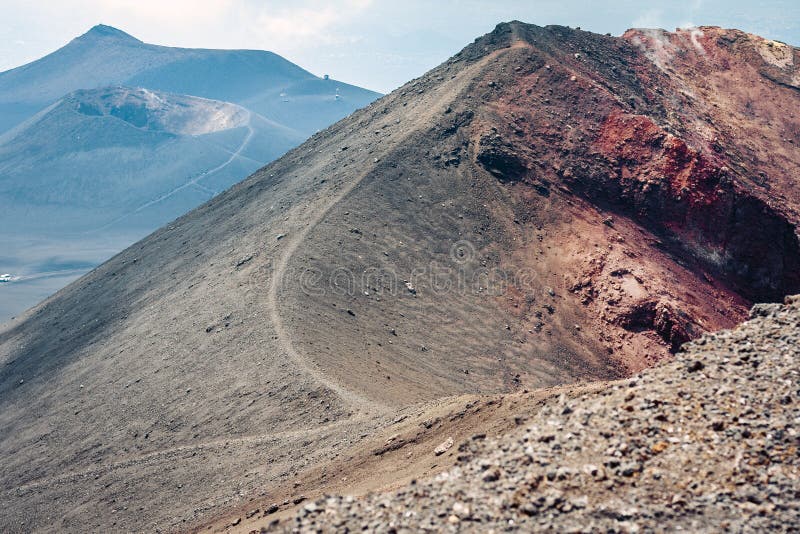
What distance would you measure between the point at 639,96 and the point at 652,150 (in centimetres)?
939

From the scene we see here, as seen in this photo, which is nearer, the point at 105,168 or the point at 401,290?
the point at 401,290

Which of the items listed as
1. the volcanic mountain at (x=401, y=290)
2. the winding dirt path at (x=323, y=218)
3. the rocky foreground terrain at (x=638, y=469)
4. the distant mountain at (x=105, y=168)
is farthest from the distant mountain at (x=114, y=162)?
the rocky foreground terrain at (x=638, y=469)

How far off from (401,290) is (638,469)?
813 inches

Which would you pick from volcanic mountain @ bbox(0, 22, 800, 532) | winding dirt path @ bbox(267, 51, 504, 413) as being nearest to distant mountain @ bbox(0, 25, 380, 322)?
volcanic mountain @ bbox(0, 22, 800, 532)

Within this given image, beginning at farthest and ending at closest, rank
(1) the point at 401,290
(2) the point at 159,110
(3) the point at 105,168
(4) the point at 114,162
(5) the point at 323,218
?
(2) the point at 159,110 → (4) the point at 114,162 → (3) the point at 105,168 → (5) the point at 323,218 → (1) the point at 401,290

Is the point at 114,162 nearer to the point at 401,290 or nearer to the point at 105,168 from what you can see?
the point at 105,168

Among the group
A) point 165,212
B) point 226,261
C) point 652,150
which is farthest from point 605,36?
point 165,212

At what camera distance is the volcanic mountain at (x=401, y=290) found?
71.8 feet

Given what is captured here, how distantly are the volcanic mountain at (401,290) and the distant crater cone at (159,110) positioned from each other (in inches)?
4072

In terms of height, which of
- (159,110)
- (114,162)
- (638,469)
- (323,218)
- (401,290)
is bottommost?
(401,290)

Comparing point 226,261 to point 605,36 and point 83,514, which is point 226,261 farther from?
point 605,36

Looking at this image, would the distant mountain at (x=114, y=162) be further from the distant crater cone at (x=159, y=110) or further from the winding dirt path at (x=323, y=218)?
the winding dirt path at (x=323, y=218)

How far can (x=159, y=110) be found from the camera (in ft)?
484

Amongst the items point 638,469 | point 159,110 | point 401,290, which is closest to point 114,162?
point 159,110
